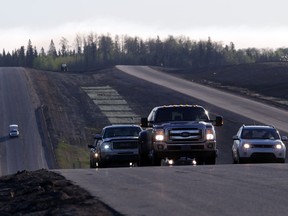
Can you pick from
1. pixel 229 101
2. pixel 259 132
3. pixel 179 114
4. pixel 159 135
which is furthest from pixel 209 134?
pixel 229 101

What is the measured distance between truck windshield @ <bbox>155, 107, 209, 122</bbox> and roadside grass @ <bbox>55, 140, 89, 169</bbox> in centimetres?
2696

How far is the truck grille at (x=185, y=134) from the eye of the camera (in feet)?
93.9

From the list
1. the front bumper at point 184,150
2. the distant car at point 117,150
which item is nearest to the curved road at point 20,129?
the distant car at point 117,150

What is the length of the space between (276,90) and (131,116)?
2573cm

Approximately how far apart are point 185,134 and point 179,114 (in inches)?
47.4

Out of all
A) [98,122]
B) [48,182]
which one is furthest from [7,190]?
[98,122]

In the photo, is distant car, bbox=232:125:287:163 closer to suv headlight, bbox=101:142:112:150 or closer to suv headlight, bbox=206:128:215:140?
suv headlight, bbox=101:142:112:150

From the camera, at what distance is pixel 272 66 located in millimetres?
123438

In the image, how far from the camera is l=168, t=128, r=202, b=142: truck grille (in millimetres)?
28625

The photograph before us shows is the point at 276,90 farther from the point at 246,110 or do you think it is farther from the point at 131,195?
the point at 131,195

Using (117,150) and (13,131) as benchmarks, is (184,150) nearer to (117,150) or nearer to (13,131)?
(117,150)

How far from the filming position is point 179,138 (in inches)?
1130

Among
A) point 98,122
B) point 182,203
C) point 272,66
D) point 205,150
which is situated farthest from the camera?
point 272,66

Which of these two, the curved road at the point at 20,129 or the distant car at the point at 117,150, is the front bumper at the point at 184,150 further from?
the curved road at the point at 20,129
